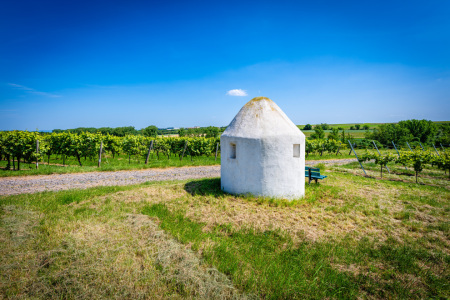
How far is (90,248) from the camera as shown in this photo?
14.4 ft

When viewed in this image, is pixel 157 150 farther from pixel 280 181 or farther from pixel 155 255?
pixel 155 255

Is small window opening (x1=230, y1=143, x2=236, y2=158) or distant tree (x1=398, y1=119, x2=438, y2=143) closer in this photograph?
small window opening (x1=230, y1=143, x2=236, y2=158)

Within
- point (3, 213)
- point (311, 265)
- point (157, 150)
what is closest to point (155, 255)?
point (311, 265)

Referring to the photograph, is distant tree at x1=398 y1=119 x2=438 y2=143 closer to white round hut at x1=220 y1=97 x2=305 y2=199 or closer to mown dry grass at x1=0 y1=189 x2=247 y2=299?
white round hut at x1=220 y1=97 x2=305 y2=199

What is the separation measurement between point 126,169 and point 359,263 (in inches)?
557

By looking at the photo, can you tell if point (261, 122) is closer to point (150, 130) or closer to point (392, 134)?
point (150, 130)

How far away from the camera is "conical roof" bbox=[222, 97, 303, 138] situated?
771 centimetres

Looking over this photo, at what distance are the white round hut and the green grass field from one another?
18.9 inches

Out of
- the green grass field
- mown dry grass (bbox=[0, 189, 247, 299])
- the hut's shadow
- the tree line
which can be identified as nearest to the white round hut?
the green grass field

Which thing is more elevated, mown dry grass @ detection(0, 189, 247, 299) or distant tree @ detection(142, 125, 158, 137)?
distant tree @ detection(142, 125, 158, 137)

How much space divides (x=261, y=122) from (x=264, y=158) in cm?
154

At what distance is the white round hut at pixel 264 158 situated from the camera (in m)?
7.48

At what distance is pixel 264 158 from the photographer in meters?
7.46

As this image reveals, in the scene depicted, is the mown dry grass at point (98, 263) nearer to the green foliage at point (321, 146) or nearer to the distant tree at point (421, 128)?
the green foliage at point (321, 146)
